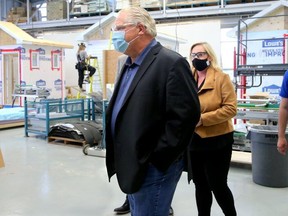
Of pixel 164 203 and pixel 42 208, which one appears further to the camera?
pixel 42 208

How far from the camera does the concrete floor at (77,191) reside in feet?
11.9

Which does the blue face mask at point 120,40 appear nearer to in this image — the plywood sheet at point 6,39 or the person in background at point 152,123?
the person in background at point 152,123

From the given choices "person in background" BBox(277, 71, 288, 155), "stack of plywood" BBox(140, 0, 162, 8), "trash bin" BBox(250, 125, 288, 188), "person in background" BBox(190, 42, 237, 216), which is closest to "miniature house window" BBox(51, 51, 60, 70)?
"stack of plywood" BBox(140, 0, 162, 8)

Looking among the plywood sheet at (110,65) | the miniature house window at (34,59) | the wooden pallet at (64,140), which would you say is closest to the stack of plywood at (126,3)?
the miniature house window at (34,59)

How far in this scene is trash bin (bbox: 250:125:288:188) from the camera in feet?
13.9

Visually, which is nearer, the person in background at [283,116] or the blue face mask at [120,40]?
the blue face mask at [120,40]

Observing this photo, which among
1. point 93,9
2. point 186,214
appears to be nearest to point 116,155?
point 186,214

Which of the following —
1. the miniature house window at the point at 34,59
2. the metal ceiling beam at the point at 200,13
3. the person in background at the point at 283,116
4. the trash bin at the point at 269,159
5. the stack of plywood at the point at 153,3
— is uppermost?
the stack of plywood at the point at 153,3

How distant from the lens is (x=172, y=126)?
159 cm

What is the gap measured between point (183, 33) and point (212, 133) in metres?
12.1

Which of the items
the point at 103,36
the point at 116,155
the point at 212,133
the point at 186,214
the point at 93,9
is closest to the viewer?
the point at 116,155

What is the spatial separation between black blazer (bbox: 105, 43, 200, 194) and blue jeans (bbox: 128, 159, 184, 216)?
0.04 meters

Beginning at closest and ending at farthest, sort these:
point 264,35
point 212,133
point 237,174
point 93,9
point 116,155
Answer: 1. point 116,155
2. point 212,133
3. point 237,174
4. point 264,35
5. point 93,9

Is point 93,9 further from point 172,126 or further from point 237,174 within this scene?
point 172,126
